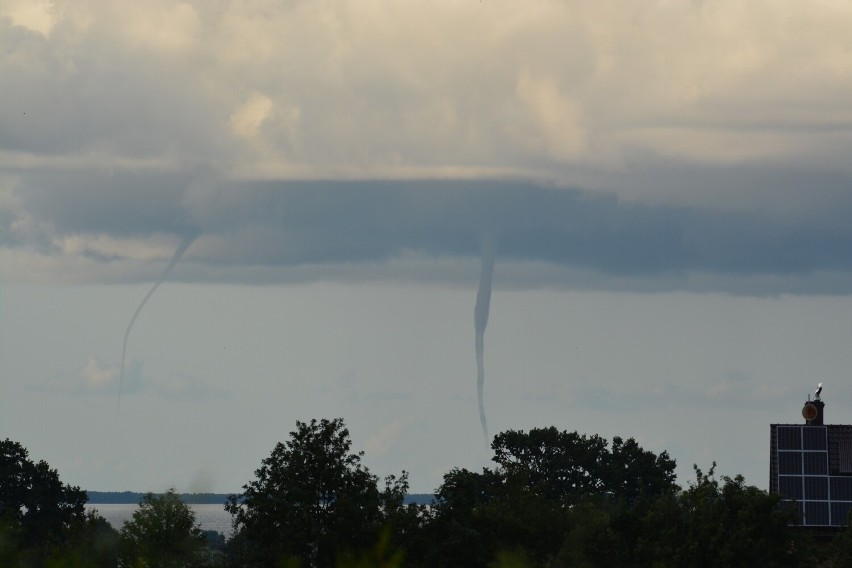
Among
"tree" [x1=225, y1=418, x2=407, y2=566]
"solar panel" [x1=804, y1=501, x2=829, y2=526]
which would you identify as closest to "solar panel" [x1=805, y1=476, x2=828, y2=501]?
"solar panel" [x1=804, y1=501, x2=829, y2=526]

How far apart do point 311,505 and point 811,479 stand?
3880 centimetres

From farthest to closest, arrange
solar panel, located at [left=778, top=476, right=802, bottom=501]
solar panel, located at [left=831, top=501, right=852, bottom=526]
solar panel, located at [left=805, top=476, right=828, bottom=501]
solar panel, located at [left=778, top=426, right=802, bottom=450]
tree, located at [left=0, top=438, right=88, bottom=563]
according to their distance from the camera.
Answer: tree, located at [left=0, top=438, right=88, bottom=563], solar panel, located at [left=778, top=426, right=802, bottom=450], solar panel, located at [left=778, top=476, right=802, bottom=501], solar panel, located at [left=805, top=476, right=828, bottom=501], solar panel, located at [left=831, top=501, right=852, bottom=526]

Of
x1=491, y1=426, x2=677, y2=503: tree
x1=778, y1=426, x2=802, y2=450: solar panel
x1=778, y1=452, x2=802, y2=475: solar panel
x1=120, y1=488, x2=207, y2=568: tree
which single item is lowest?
x1=120, y1=488, x2=207, y2=568: tree

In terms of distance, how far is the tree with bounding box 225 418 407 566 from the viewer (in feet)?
235

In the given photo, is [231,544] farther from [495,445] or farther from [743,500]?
[495,445]

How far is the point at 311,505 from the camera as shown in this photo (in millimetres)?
73875

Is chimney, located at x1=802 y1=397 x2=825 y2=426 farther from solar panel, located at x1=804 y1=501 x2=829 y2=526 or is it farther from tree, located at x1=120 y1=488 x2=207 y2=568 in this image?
tree, located at x1=120 y1=488 x2=207 y2=568

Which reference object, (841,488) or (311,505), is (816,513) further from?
(311,505)

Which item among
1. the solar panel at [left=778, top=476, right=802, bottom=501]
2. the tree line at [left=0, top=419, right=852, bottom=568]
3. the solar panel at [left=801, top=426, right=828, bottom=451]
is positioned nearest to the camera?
the tree line at [left=0, top=419, right=852, bottom=568]

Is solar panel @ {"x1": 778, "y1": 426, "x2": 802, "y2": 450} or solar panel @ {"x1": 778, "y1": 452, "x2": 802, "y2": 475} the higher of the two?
solar panel @ {"x1": 778, "y1": 426, "x2": 802, "y2": 450}

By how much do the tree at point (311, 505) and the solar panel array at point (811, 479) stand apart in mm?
31868

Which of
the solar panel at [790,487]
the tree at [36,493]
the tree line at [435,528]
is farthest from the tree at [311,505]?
the tree at [36,493]

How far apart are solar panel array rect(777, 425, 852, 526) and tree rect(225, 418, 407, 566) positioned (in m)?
31.9

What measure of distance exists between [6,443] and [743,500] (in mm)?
95512
